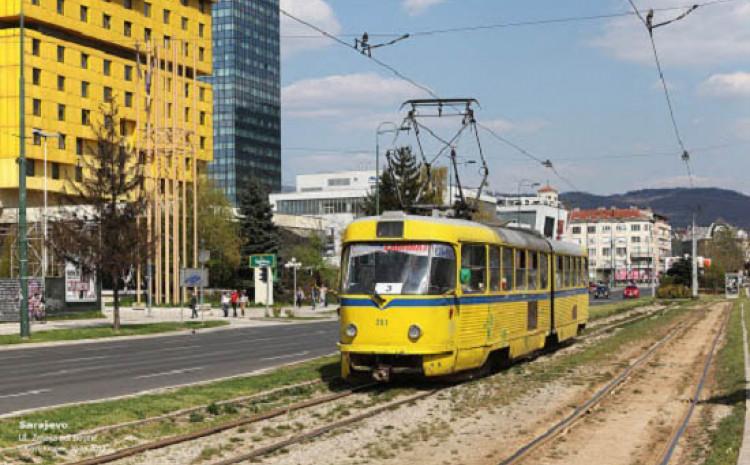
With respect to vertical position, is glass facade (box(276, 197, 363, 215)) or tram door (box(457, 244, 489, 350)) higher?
glass facade (box(276, 197, 363, 215))

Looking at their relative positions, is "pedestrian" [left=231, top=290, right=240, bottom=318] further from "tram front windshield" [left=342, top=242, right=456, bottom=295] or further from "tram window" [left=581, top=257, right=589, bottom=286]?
"tram front windshield" [left=342, top=242, right=456, bottom=295]

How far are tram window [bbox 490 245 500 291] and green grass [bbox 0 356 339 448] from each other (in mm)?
3453

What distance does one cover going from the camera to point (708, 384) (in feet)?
57.9

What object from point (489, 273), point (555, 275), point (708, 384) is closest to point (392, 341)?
point (489, 273)

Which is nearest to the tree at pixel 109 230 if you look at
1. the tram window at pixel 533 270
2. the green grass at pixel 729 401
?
the tram window at pixel 533 270

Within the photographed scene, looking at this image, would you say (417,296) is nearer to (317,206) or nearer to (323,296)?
(323,296)

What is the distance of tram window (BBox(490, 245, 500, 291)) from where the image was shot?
18.5m

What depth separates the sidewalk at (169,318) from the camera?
43.2 meters

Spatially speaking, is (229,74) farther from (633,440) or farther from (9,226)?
(633,440)

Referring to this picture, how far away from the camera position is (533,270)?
21.8 meters

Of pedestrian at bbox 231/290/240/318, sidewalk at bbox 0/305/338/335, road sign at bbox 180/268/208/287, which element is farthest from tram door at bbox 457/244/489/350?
pedestrian at bbox 231/290/240/318

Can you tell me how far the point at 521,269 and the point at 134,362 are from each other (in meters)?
10.1

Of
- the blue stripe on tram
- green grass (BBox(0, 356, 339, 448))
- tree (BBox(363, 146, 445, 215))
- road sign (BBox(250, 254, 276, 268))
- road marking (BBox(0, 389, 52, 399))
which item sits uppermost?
tree (BBox(363, 146, 445, 215))

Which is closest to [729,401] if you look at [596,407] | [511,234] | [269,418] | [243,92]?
[596,407]
